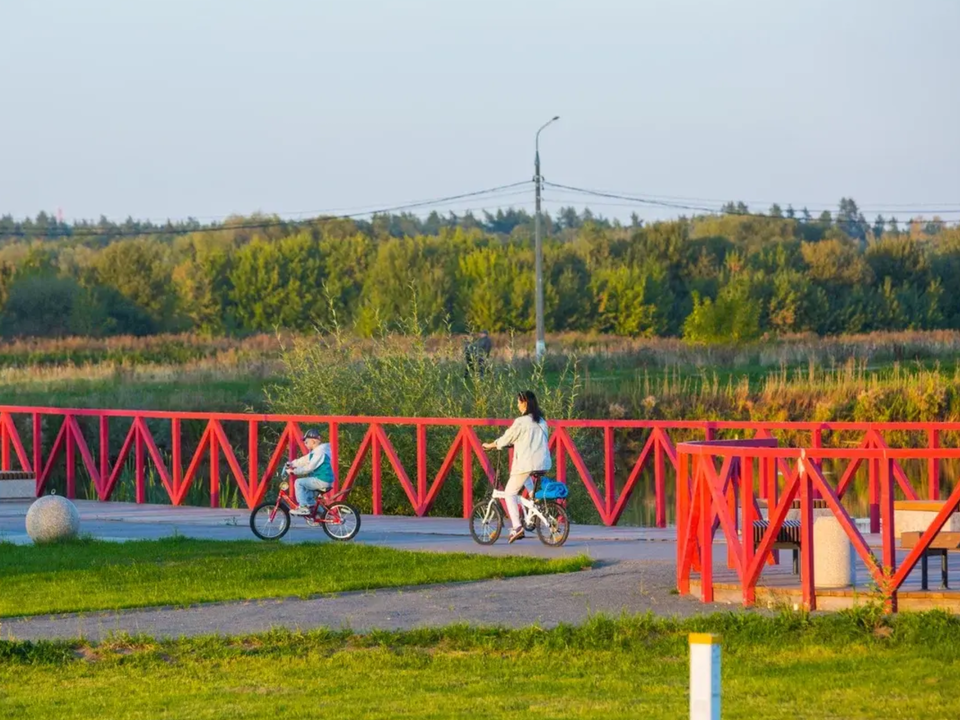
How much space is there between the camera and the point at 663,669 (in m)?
9.55

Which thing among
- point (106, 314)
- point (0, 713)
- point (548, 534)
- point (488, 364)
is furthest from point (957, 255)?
point (0, 713)

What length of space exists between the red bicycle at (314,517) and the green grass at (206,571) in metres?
0.57

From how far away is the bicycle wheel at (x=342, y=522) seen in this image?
16203mm

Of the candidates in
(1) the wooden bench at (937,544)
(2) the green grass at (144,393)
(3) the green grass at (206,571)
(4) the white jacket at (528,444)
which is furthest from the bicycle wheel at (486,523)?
(2) the green grass at (144,393)

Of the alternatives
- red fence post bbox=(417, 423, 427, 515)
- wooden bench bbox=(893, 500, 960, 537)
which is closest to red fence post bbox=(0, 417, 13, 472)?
red fence post bbox=(417, 423, 427, 515)

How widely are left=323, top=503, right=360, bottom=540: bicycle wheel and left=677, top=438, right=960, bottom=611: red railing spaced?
4.14 m

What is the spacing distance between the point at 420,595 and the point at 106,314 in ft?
215

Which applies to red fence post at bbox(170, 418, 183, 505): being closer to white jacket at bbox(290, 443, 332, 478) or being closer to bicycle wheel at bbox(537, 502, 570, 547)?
white jacket at bbox(290, 443, 332, 478)

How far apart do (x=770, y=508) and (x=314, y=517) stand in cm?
478

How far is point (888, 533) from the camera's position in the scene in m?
10.9

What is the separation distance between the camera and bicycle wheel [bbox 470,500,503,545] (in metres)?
15.7

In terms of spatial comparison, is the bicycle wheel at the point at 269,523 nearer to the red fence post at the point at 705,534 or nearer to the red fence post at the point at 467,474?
the red fence post at the point at 467,474

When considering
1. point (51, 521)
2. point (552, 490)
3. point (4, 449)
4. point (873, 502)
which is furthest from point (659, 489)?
point (4, 449)

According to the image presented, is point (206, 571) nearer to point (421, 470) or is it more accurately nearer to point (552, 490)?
point (552, 490)
